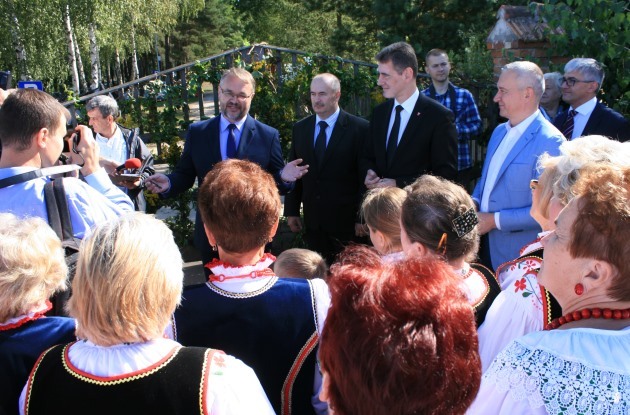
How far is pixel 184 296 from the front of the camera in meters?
2.00

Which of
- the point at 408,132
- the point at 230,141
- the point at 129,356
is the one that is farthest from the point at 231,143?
the point at 129,356

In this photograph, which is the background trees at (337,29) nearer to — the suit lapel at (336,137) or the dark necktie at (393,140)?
the dark necktie at (393,140)

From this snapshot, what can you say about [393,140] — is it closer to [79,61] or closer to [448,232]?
[448,232]

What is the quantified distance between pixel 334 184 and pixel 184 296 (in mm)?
2830

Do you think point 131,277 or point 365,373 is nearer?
point 365,373

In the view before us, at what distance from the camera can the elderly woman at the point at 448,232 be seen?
2.22m

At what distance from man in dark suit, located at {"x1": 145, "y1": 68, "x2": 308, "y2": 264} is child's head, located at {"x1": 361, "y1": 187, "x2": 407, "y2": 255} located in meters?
1.61

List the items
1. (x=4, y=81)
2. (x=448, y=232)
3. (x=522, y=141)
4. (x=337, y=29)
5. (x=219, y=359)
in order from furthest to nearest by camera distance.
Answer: (x=337, y=29), (x=4, y=81), (x=522, y=141), (x=448, y=232), (x=219, y=359)

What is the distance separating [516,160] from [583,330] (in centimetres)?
222

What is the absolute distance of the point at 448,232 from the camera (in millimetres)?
2225

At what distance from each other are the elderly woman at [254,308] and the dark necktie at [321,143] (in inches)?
104

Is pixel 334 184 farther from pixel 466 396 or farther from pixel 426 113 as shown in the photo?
pixel 466 396

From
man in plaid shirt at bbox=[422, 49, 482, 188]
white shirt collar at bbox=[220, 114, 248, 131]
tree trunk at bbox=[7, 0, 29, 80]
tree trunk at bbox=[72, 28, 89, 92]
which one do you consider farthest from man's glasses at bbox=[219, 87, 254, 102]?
tree trunk at bbox=[72, 28, 89, 92]

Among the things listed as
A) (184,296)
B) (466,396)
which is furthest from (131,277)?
(466,396)
